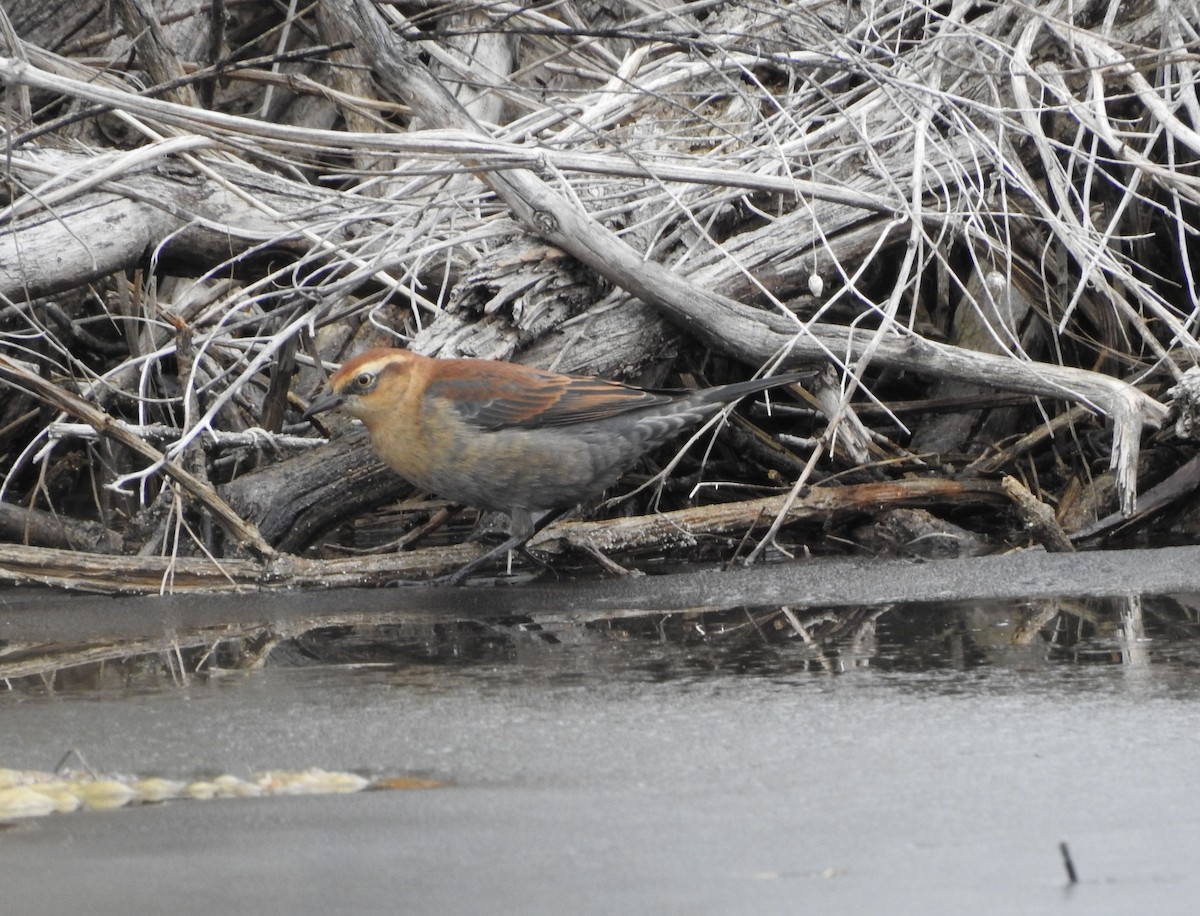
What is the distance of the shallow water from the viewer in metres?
2.41

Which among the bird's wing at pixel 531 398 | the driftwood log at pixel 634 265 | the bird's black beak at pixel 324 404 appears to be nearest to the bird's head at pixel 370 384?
the bird's black beak at pixel 324 404

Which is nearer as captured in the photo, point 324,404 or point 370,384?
point 370,384

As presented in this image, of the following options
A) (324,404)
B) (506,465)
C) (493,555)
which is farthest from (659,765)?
(324,404)

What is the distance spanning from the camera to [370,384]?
5500 mm

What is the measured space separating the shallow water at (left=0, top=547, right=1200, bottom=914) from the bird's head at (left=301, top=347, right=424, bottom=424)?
1210 millimetres

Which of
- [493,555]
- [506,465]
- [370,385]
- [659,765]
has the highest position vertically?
[370,385]

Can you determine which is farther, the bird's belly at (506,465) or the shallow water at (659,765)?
the bird's belly at (506,465)

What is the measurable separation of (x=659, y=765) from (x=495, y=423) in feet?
8.68

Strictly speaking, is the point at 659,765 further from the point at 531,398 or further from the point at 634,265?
the point at 634,265

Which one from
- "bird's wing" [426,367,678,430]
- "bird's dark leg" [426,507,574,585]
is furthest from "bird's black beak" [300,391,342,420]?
"bird's dark leg" [426,507,574,585]

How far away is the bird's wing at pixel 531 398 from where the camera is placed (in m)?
5.48

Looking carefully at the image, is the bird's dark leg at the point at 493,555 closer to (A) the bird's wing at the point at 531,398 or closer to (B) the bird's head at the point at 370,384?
(A) the bird's wing at the point at 531,398

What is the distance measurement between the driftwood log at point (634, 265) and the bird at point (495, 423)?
234 millimetres

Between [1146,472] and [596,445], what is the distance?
7.69 ft
